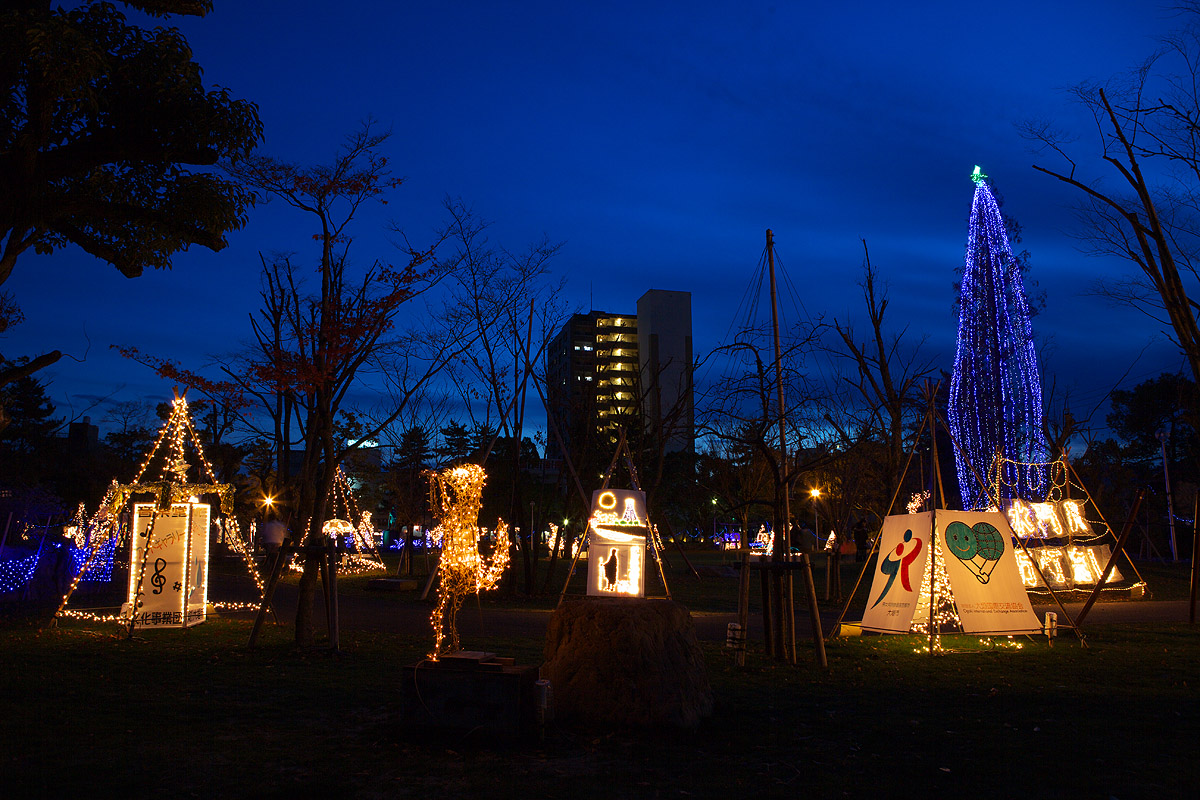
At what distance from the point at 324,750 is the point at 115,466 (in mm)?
39155

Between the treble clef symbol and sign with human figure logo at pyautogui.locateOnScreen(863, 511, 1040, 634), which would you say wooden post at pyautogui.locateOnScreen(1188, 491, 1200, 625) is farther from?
the treble clef symbol

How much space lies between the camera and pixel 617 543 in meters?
15.4

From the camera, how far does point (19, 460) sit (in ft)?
118

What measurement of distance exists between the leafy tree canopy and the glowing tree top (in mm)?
28190

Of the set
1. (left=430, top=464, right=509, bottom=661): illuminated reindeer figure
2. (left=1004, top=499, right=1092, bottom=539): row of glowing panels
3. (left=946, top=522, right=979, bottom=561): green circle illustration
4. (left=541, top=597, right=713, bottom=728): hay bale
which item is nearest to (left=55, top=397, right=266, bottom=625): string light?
(left=430, top=464, right=509, bottom=661): illuminated reindeer figure

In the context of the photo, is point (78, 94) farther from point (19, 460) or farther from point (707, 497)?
point (707, 497)

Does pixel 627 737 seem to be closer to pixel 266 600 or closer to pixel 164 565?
pixel 266 600

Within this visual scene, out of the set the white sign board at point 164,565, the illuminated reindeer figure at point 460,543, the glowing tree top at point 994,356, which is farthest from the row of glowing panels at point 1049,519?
the white sign board at point 164,565

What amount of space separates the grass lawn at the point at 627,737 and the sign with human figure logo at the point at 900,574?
6.73 ft

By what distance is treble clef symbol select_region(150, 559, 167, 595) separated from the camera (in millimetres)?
13666

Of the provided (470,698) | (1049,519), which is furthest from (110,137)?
(1049,519)

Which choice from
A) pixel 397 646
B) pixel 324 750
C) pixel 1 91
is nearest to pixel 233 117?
pixel 1 91

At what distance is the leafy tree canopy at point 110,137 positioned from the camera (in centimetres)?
652

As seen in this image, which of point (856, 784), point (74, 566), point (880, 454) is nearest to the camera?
point (856, 784)
